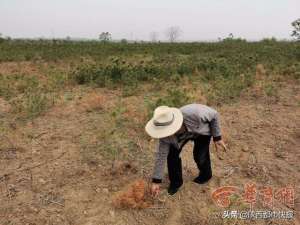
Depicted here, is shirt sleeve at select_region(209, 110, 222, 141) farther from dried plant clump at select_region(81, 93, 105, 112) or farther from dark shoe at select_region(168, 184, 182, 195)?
dried plant clump at select_region(81, 93, 105, 112)

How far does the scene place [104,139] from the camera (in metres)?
5.27

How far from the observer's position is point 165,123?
3480 millimetres

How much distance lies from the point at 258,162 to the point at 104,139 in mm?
1880

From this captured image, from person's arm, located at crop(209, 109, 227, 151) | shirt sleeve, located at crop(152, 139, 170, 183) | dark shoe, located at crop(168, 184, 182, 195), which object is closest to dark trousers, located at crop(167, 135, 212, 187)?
dark shoe, located at crop(168, 184, 182, 195)

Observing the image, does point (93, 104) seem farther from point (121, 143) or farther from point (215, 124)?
point (215, 124)

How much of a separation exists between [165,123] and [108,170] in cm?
126

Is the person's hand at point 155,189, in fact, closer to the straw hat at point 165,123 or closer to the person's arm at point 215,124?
the straw hat at point 165,123

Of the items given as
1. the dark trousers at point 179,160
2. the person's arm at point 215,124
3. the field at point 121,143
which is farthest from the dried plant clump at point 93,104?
the person's arm at point 215,124

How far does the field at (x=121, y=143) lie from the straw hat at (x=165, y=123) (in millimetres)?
767

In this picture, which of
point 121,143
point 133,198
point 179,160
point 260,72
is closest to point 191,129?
point 179,160

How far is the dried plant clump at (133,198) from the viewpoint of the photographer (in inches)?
148

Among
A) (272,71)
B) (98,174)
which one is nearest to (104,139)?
(98,174)

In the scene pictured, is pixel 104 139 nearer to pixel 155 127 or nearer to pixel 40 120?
pixel 40 120

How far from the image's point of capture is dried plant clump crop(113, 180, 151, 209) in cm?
376
